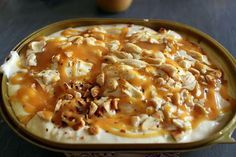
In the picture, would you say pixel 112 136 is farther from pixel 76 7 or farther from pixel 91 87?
pixel 76 7

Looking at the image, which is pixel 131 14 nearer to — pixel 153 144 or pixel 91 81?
pixel 91 81

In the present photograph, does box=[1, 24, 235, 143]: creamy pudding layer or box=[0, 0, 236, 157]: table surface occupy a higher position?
box=[0, 0, 236, 157]: table surface

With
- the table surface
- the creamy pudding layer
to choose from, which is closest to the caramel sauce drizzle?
the creamy pudding layer

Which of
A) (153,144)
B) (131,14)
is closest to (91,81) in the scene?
(153,144)

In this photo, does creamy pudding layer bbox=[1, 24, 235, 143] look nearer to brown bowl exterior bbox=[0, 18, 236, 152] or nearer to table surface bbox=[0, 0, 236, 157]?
brown bowl exterior bbox=[0, 18, 236, 152]

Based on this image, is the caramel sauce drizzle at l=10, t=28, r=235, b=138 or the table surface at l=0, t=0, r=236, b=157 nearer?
the caramel sauce drizzle at l=10, t=28, r=235, b=138

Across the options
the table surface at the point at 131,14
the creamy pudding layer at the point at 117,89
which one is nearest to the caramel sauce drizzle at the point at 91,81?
the creamy pudding layer at the point at 117,89

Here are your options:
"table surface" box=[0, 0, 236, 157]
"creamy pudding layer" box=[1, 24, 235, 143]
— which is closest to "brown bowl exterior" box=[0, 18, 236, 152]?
"creamy pudding layer" box=[1, 24, 235, 143]
